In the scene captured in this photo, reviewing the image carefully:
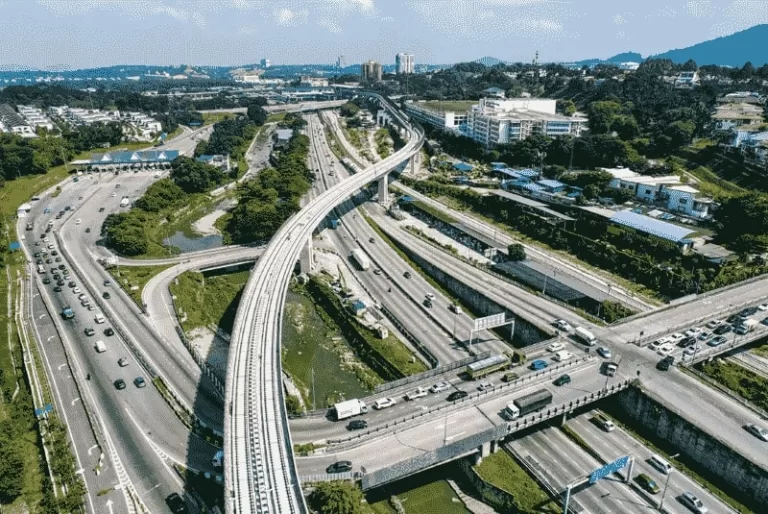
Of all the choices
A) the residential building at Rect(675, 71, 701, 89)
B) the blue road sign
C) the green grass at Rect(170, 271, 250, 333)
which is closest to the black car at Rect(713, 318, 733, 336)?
the blue road sign

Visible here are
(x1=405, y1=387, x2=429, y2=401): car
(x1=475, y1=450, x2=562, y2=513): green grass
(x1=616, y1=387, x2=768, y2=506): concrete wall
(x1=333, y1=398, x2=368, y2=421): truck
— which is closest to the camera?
(x1=475, y1=450, x2=562, y2=513): green grass

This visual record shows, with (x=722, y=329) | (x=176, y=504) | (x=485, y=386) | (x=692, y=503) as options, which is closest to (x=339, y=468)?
(x=176, y=504)

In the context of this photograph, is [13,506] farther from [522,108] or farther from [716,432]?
[522,108]

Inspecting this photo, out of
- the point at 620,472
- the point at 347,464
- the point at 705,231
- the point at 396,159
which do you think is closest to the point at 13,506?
the point at 347,464

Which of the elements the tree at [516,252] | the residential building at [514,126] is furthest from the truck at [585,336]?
the residential building at [514,126]

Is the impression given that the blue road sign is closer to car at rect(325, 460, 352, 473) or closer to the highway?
car at rect(325, 460, 352, 473)
